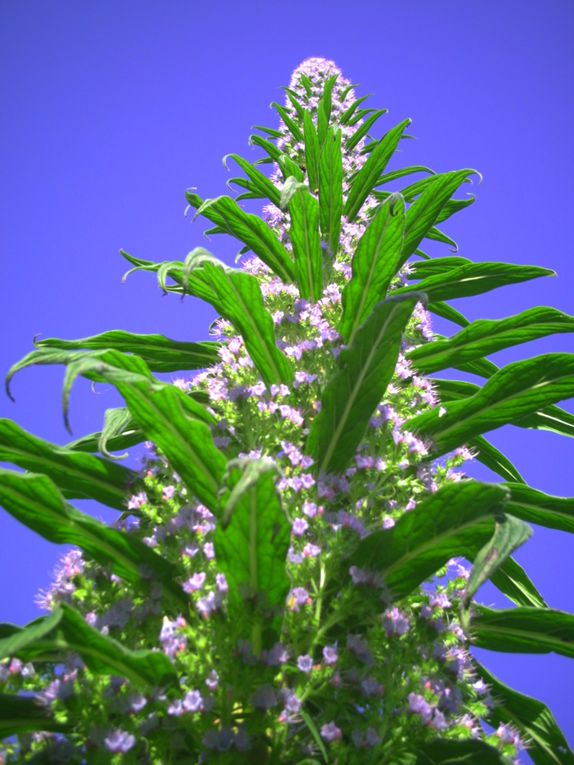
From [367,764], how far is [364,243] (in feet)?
6.16

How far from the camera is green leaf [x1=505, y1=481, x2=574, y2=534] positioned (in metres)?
2.68

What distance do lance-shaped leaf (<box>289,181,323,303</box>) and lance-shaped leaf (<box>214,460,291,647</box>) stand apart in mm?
1799

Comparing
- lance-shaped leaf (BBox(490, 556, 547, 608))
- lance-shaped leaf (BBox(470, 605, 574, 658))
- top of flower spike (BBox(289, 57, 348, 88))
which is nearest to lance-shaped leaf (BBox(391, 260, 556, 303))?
lance-shaped leaf (BBox(490, 556, 547, 608))

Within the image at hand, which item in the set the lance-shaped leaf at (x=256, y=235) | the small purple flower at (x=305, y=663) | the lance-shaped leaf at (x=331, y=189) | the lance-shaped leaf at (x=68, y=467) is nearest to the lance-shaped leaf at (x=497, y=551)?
the small purple flower at (x=305, y=663)

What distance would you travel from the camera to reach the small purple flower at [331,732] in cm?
173

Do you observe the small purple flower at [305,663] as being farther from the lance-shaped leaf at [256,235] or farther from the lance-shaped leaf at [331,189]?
the lance-shaped leaf at [331,189]

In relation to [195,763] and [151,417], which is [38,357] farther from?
[195,763]

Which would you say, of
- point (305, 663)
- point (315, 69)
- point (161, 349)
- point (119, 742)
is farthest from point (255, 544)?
point (315, 69)

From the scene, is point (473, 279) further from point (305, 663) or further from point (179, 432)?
point (305, 663)

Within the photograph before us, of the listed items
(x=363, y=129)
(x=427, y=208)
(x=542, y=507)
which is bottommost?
(x=542, y=507)

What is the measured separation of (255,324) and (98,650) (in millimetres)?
1449

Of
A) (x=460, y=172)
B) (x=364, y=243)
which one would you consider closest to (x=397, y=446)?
(x=364, y=243)

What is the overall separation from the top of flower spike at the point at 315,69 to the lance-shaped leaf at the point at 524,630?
6.11 m

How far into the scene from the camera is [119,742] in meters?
1.58
